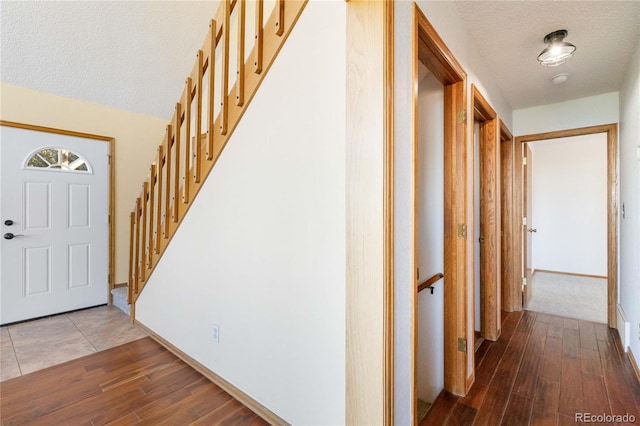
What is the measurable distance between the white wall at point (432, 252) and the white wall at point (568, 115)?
7.05ft

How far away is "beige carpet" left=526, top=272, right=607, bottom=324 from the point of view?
3.26 meters

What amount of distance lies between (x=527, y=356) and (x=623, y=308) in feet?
3.64

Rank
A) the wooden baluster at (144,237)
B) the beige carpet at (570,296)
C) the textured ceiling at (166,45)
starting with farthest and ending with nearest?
the beige carpet at (570,296) < the wooden baluster at (144,237) < the textured ceiling at (166,45)

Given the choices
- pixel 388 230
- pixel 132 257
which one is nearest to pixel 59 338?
pixel 132 257

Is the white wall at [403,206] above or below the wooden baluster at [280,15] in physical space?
below

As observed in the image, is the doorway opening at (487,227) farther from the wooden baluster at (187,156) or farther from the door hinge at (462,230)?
the wooden baluster at (187,156)

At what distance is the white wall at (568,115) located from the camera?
9.54ft

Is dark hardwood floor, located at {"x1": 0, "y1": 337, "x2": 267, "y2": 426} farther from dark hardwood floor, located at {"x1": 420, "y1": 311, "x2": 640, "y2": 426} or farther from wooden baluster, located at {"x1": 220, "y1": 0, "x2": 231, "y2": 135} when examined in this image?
wooden baluster, located at {"x1": 220, "y1": 0, "x2": 231, "y2": 135}

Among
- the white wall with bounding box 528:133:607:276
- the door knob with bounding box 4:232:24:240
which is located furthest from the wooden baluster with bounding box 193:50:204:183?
the white wall with bounding box 528:133:607:276

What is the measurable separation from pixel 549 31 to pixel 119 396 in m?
3.63

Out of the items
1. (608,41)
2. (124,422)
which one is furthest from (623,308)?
(124,422)

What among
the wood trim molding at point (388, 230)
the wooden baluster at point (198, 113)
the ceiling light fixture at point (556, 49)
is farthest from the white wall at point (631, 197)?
the wooden baluster at point (198, 113)

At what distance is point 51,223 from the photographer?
3.09 meters

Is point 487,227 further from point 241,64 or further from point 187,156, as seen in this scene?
point 187,156
